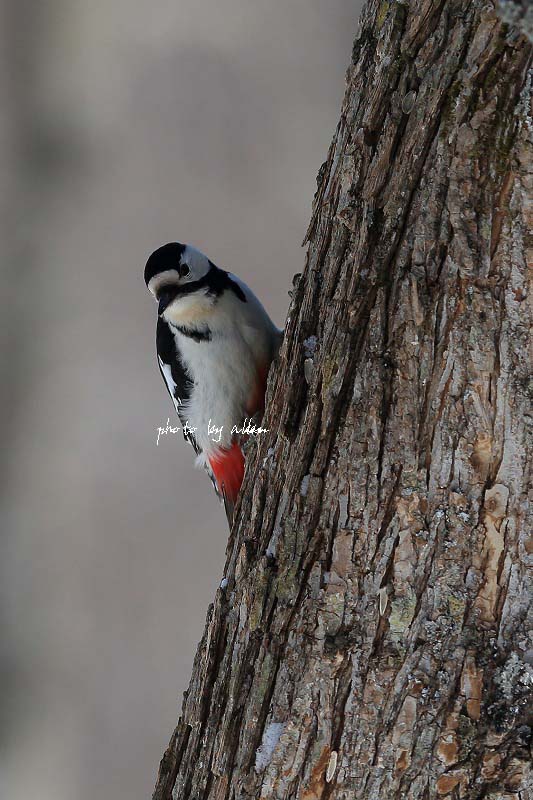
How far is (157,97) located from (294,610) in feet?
10.0

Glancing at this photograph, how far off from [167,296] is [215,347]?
169mm

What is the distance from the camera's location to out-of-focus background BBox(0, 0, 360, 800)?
3562 millimetres

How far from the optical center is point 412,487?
116 centimetres

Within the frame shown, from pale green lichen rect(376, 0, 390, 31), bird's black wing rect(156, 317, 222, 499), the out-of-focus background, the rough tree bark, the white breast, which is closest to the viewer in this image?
the rough tree bark

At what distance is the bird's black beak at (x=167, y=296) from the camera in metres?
2.05

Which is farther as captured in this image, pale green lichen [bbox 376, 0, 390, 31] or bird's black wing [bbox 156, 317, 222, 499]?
bird's black wing [bbox 156, 317, 222, 499]

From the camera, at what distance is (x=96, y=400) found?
3.62m

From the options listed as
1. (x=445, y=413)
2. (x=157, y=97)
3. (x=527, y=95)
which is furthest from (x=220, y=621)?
(x=157, y=97)

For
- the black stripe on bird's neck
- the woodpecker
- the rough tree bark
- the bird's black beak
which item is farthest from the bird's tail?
the rough tree bark

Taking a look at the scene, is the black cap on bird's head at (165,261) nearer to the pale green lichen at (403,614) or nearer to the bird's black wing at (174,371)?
the bird's black wing at (174,371)

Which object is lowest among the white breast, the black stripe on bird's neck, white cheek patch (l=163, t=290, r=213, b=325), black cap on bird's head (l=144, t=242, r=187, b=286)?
the white breast

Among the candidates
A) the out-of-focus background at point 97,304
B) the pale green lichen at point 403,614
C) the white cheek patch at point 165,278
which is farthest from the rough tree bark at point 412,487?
the out-of-focus background at point 97,304

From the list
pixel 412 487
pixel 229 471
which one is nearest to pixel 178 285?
pixel 229 471

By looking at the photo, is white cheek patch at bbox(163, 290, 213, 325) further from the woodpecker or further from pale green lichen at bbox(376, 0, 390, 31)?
pale green lichen at bbox(376, 0, 390, 31)
